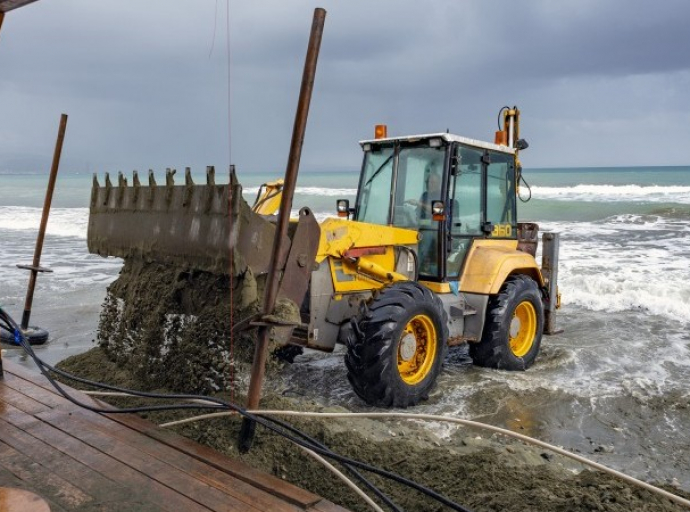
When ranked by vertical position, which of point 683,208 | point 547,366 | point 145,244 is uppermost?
point 683,208

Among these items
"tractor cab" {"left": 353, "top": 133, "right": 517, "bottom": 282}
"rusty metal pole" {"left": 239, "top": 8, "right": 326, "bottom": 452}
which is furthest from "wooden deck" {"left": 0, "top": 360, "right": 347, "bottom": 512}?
"tractor cab" {"left": 353, "top": 133, "right": 517, "bottom": 282}

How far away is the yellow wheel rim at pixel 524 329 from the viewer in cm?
700

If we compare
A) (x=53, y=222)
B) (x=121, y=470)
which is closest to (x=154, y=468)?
(x=121, y=470)

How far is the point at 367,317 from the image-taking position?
5.18 metres

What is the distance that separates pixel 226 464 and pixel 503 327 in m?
3.97

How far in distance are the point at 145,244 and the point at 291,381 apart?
232 centimetres

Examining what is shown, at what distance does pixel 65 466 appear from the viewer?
3076mm

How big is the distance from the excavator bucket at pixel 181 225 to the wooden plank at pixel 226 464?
3.41ft

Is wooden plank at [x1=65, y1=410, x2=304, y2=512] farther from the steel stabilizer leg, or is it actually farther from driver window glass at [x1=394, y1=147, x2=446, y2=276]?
driver window glass at [x1=394, y1=147, x2=446, y2=276]

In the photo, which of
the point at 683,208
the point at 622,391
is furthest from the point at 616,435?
the point at 683,208

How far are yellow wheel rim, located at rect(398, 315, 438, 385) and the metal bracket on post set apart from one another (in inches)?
98.1

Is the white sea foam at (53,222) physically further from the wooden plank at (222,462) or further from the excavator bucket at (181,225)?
the wooden plank at (222,462)

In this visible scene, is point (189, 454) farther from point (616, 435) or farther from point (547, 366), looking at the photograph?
point (547, 366)

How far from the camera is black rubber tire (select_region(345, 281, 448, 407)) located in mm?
5117
